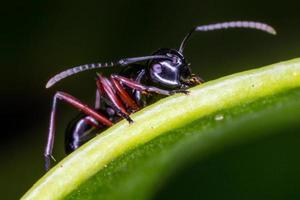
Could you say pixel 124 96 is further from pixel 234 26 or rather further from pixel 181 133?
pixel 181 133

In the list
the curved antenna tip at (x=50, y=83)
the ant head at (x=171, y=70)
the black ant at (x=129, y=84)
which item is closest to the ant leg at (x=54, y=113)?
the black ant at (x=129, y=84)

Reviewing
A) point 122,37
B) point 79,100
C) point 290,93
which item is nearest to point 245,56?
point 122,37

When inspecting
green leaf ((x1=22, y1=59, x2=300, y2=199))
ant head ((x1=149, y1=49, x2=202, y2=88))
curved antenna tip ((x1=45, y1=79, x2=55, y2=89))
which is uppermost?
curved antenna tip ((x1=45, y1=79, x2=55, y2=89))

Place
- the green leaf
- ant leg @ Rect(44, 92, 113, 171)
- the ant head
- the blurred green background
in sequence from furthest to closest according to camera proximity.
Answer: the ant head < ant leg @ Rect(44, 92, 113, 171) < the blurred green background < the green leaf

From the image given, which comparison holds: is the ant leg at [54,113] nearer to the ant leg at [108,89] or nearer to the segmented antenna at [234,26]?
the ant leg at [108,89]

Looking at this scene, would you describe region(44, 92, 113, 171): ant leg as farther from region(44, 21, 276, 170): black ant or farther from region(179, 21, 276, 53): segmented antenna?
region(179, 21, 276, 53): segmented antenna

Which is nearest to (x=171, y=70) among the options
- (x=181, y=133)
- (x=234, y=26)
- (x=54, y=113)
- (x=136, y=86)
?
(x=136, y=86)

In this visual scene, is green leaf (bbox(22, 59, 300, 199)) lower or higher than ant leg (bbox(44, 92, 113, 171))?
lower

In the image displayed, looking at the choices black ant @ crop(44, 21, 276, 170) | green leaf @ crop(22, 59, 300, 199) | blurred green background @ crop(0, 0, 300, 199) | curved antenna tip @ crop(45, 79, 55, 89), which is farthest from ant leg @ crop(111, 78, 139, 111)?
green leaf @ crop(22, 59, 300, 199)
